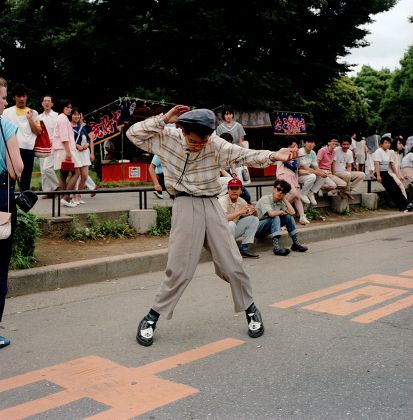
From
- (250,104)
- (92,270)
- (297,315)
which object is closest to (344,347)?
(297,315)

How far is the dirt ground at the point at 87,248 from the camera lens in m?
6.96

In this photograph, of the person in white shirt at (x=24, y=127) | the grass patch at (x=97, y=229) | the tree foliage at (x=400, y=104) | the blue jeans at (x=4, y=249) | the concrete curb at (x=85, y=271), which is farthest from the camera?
the tree foliage at (x=400, y=104)

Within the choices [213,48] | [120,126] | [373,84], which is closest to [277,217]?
[120,126]

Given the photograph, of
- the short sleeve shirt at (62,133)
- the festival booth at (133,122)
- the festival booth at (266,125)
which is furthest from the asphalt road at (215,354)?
the festival booth at (266,125)

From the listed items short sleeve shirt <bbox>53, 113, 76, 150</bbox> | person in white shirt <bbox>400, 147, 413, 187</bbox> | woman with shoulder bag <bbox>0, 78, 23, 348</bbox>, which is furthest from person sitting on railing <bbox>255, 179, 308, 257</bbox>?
person in white shirt <bbox>400, 147, 413, 187</bbox>

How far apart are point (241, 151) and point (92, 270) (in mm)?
2921

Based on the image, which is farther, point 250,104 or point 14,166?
point 250,104

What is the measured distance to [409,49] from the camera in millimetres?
45938

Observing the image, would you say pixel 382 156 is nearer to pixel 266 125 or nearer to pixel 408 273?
pixel 408 273

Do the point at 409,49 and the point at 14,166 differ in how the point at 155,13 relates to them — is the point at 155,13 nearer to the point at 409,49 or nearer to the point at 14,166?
the point at 14,166

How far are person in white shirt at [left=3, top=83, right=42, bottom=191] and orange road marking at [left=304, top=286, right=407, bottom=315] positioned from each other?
411 centimetres

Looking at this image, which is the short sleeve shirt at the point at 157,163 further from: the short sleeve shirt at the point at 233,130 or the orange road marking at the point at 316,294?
the orange road marking at the point at 316,294

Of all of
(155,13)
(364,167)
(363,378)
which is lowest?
(363,378)

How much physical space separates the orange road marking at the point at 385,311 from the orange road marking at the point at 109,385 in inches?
58.4
